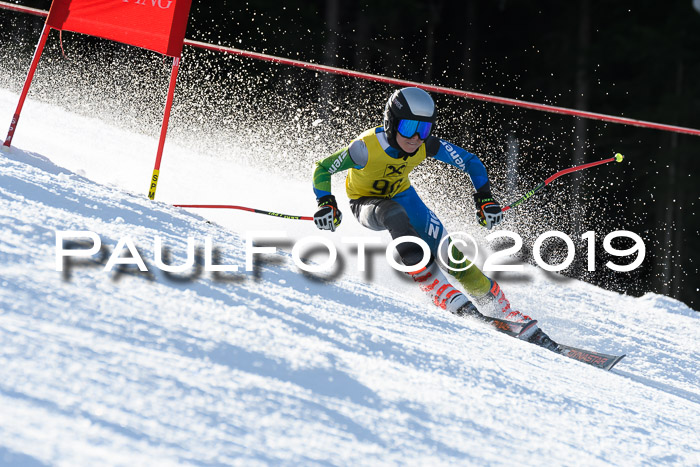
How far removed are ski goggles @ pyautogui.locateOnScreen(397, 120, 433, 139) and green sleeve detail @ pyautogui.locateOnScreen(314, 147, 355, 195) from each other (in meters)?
0.32

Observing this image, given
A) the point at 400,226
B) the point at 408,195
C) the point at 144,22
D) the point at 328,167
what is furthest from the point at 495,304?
the point at 144,22

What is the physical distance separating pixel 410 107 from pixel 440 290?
2.90 ft

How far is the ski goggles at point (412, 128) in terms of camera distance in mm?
3672

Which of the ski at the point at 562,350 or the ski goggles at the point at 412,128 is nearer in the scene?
the ski at the point at 562,350

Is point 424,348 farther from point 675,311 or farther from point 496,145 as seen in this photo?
point 496,145

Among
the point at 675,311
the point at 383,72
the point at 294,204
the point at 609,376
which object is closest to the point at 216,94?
the point at 383,72

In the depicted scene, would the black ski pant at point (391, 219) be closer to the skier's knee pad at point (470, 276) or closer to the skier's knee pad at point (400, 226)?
the skier's knee pad at point (400, 226)

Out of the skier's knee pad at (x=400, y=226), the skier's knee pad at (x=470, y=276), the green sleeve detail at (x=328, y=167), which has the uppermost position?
the green sleeve detail at (x=328, y=167)

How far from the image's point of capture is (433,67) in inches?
649

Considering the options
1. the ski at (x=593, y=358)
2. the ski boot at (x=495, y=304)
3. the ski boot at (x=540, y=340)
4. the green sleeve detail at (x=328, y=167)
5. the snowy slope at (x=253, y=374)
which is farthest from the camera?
the green sleeve detail at (x=328, y=167)

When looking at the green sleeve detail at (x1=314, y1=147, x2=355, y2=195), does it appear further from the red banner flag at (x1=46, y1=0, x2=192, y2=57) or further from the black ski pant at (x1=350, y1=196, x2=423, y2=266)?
the red banner flag at (x1=46, y1=0, x2=192, y2=57)

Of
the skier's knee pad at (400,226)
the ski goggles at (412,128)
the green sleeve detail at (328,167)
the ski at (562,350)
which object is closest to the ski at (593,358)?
the ski at (562,350)

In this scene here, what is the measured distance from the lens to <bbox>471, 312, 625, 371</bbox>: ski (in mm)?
3229

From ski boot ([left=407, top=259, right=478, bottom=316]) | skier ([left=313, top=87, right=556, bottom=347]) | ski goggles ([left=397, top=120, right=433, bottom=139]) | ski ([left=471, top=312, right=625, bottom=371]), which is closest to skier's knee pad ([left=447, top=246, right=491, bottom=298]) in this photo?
skier ([left=313, top=87, right=556, bottom=347])
